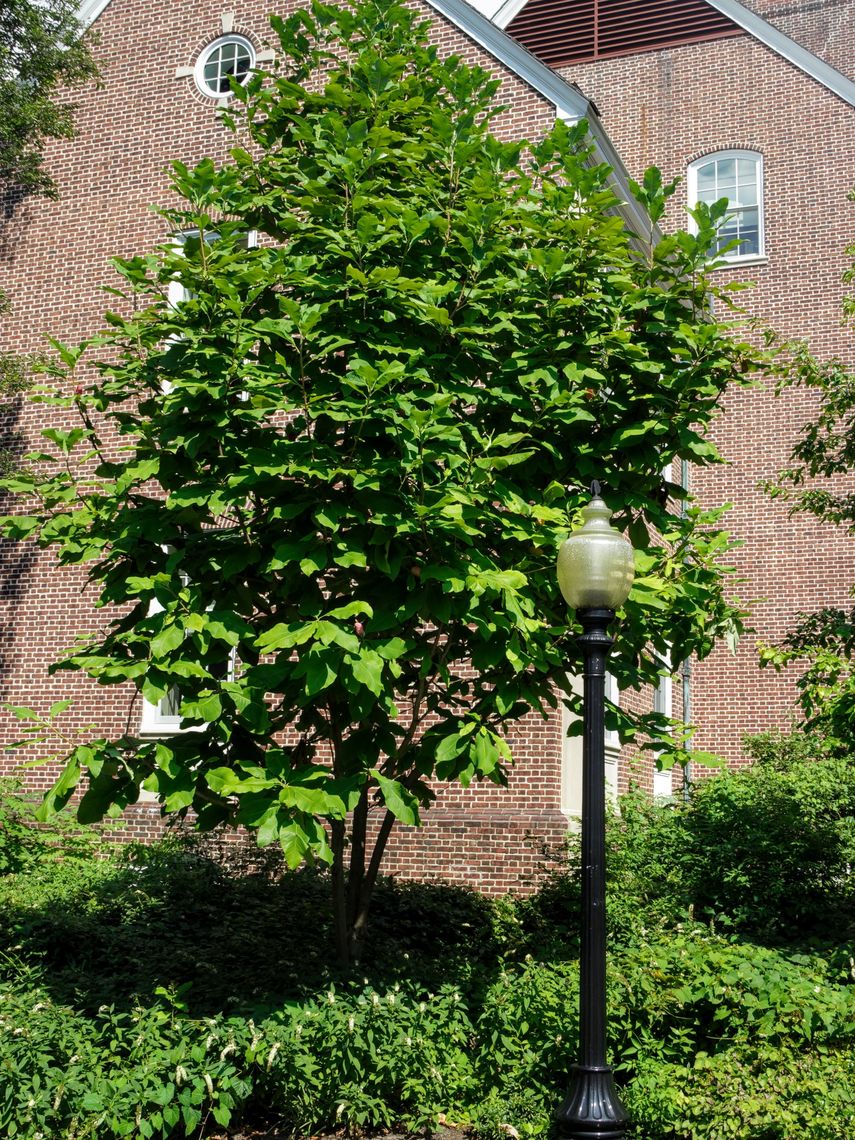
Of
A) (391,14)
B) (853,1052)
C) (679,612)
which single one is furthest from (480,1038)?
(391,14)

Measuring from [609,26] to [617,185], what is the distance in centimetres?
1064

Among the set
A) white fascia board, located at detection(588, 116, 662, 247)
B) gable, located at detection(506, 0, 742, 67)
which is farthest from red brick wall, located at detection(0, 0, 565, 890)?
gable, located at detection(506, 0, 742, 67)

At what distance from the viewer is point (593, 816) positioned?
18.4ft

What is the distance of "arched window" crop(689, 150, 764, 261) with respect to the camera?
70.8 feet

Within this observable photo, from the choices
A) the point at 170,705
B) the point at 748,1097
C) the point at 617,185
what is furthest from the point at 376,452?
the point at 617,185

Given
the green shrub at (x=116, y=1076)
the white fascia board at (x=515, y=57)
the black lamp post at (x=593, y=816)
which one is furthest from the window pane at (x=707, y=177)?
the green shrub at (x=116, y=1076)

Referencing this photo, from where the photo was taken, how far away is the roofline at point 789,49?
21.1m

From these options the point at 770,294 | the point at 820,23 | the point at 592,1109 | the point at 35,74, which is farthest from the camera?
the point at 820,23

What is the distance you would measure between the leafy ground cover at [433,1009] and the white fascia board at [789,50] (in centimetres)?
1543

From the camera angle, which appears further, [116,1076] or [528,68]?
[528,68]

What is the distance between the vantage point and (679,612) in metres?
8.05

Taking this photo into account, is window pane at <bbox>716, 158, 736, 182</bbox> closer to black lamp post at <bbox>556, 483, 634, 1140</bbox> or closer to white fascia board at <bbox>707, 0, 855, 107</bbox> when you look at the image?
white fascia board at <bbox>707, 0, 855, 107</bbox>

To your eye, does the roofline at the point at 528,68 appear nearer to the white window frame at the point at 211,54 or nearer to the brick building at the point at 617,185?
the brick building at the point at 617,185

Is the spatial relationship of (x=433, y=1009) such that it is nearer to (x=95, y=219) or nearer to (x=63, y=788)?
(x=63, y=788)
